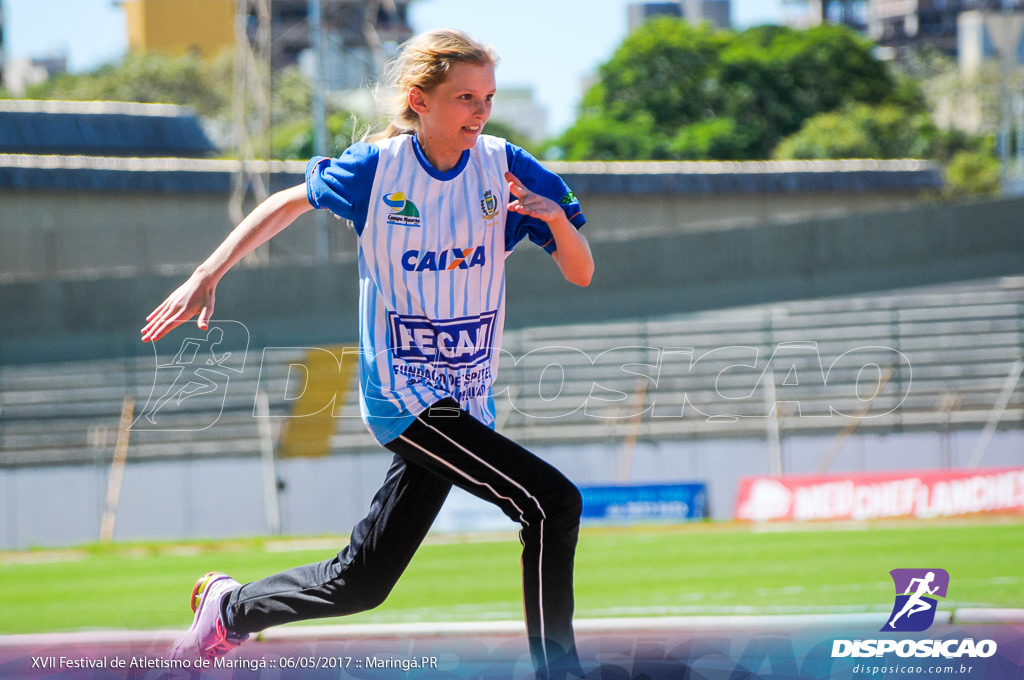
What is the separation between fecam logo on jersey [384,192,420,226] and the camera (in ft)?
11.8

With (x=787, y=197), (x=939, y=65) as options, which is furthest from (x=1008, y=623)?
(x=939, y=65)

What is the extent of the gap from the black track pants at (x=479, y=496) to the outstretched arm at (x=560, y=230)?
1.83ft

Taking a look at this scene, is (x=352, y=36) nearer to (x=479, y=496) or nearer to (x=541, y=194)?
(x=541, y=194)

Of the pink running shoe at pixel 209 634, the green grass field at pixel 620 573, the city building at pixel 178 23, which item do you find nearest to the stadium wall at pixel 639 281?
the green grass field at pixel 620 573

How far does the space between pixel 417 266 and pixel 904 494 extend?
12.2 m

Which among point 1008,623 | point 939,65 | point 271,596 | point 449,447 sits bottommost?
point 1008,623

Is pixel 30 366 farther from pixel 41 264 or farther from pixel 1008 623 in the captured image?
pixel 1008 623

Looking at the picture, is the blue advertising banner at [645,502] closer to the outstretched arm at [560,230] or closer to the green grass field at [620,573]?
the green grass field at [620,573]

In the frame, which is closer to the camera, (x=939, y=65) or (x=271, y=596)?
(x=271, y=596)

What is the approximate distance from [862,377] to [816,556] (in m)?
9.41

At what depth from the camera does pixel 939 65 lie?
320 feet

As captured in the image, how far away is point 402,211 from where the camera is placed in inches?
141

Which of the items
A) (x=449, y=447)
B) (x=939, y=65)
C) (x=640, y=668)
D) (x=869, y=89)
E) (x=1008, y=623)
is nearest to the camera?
(x=449, y=447)

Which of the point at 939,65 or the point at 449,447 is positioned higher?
the point at 939,65
